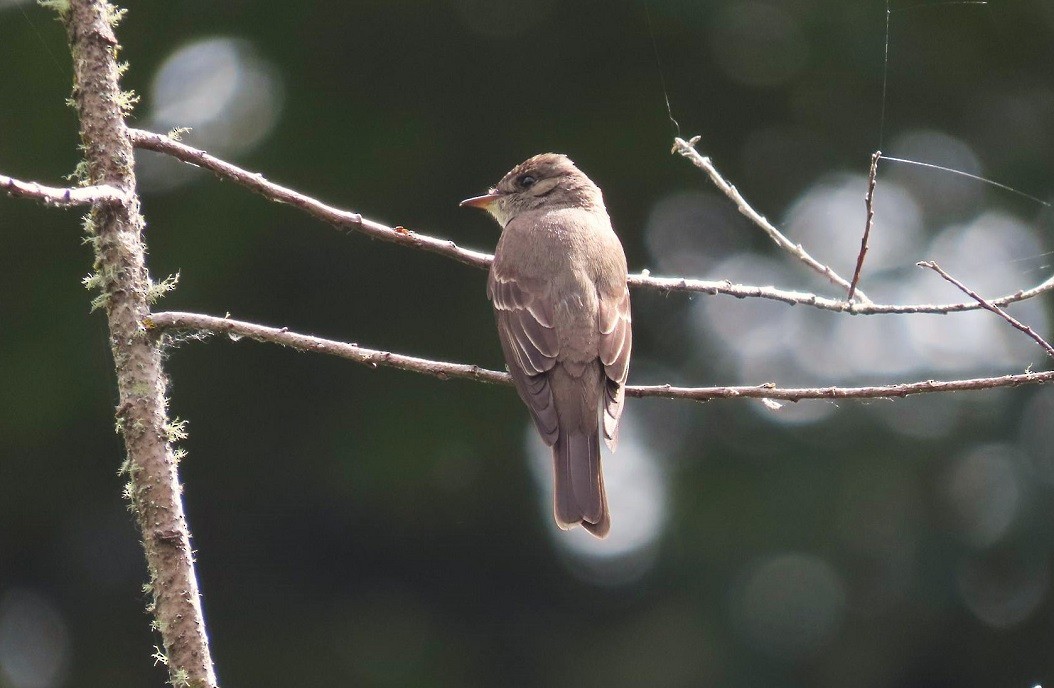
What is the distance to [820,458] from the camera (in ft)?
31.1

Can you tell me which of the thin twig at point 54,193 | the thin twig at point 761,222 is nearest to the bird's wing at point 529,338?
the thin twig at point 761,222

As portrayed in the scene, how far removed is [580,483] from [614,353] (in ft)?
1.76

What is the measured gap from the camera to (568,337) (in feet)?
15.3

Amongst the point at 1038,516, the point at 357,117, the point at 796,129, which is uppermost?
the point at 796,129

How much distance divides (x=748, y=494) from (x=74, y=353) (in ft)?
15.8

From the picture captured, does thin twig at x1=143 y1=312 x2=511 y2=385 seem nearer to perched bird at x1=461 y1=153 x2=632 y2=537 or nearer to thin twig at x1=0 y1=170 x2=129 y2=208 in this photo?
thin twig at x1=0 y1=170 x2=129 y2=208

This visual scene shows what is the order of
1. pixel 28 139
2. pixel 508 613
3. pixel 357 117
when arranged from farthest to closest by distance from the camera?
1. pixel 508 613
2. pixel 357 117
3. pixel 28 139

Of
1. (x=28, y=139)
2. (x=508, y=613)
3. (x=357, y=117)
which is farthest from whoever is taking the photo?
(x=508, y=613)

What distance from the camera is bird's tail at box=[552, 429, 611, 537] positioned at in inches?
169

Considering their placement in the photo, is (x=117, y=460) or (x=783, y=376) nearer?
(x=117, y=460)

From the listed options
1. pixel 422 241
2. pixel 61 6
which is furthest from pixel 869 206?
pixel 61 6

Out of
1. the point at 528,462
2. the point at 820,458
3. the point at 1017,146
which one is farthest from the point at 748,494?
the point at 1017,146

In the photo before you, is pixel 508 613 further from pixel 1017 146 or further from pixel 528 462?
pixel 1017 146

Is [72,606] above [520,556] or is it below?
below
